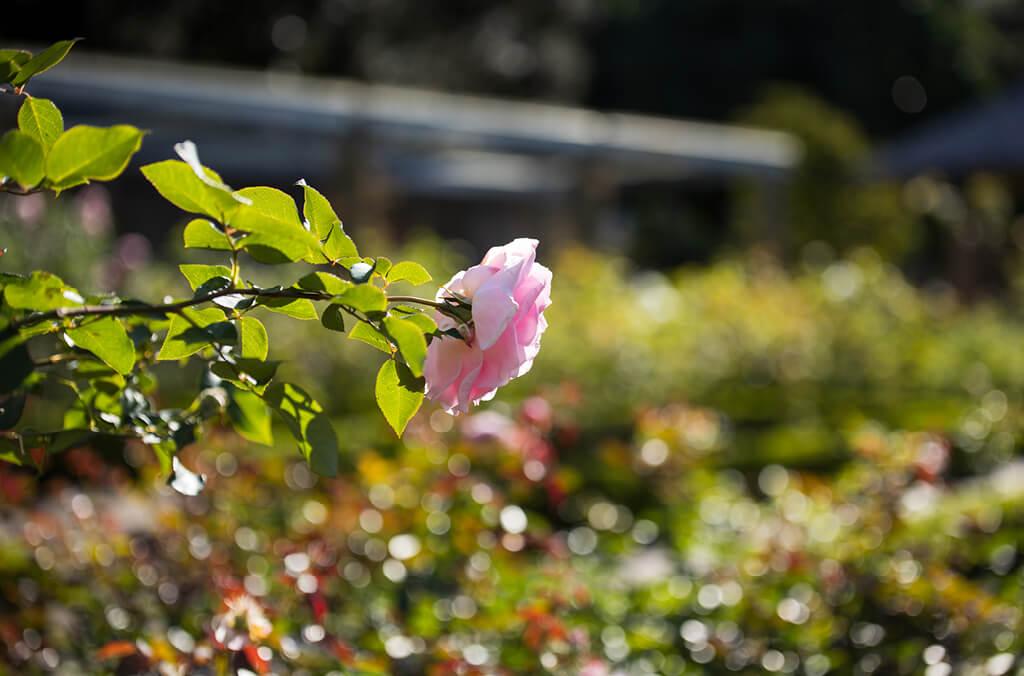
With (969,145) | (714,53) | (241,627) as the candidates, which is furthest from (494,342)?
(714,53)

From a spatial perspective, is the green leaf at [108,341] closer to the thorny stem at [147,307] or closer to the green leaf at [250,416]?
the thorny stem at [147,307]

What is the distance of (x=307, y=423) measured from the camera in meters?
1.11

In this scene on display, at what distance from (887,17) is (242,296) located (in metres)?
25.6

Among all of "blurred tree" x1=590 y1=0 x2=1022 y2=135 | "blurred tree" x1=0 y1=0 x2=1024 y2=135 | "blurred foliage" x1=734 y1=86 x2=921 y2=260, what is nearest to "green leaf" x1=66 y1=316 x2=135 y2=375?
"blurred foliage" x1=734 y1=86 x2=921 y2=260

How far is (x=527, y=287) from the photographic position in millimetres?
1052

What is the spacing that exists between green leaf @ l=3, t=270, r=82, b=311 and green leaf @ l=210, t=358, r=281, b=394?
0.51 ft

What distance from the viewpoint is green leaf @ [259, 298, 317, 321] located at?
109 cm

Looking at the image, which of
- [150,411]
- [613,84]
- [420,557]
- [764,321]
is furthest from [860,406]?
[613,84]

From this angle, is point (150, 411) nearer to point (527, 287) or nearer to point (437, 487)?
point (527, 287)

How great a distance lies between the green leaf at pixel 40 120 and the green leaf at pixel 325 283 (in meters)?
0.27

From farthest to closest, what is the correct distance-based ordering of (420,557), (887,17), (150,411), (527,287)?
(887,17) < (420,557) < (150,411) < (527,287)

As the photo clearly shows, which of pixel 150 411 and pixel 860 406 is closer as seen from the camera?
pixel 150 411

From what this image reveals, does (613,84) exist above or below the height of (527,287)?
below

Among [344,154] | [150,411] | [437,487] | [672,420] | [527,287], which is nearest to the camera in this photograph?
[527,287]
